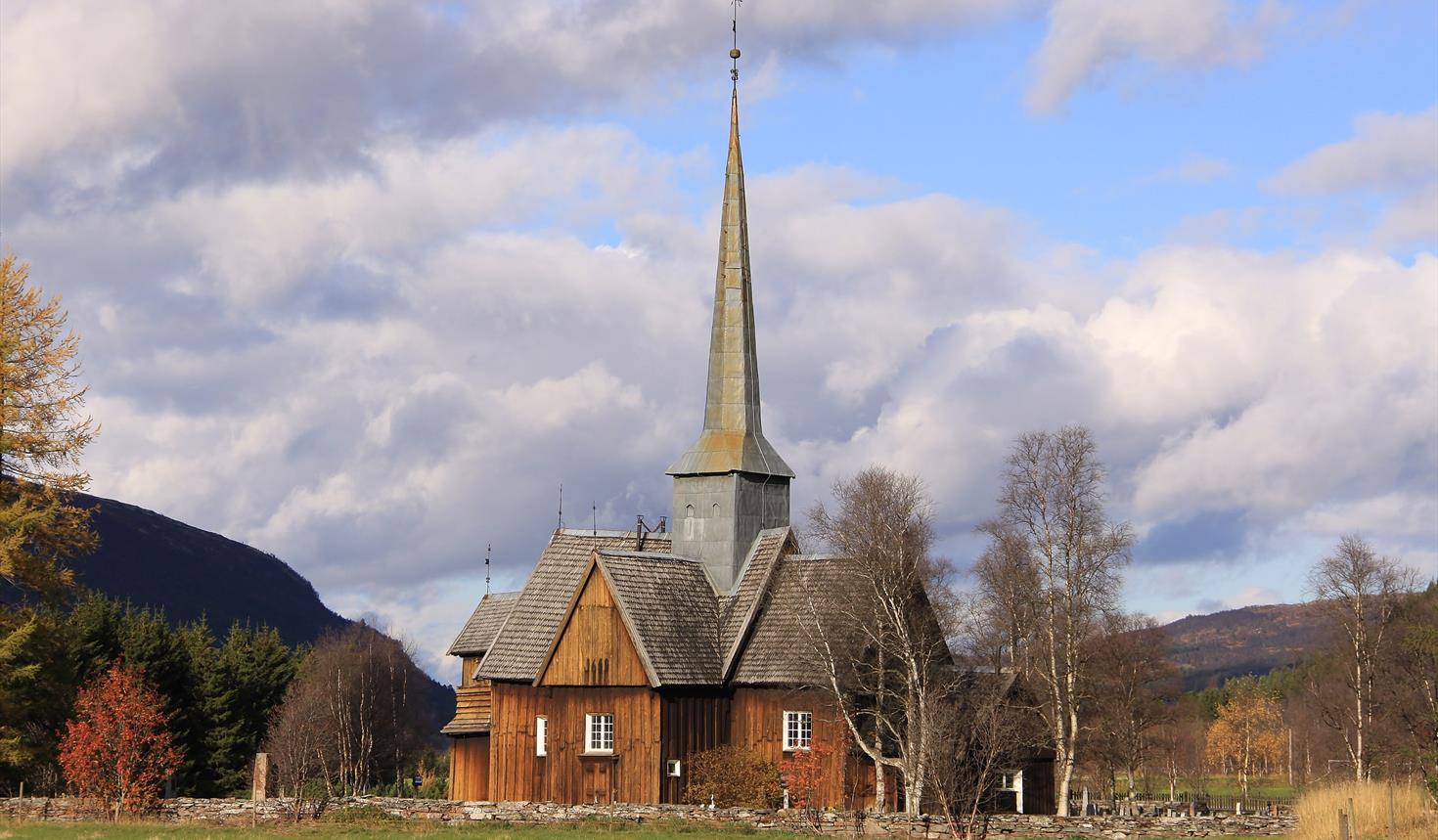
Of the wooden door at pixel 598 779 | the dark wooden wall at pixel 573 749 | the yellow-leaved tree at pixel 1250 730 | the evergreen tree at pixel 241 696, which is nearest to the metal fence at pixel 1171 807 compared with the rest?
the dark wooden wall at pixel 573 749

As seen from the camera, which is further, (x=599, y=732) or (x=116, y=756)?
(x=599, y=732)

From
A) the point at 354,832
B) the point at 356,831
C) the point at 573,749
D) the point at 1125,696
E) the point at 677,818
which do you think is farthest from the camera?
the point at 1125,696

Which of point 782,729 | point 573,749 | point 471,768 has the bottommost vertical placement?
point 471,768

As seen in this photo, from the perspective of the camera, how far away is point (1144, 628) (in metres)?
71.7

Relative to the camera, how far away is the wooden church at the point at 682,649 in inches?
1772

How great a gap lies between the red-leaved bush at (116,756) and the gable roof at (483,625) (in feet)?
42.0

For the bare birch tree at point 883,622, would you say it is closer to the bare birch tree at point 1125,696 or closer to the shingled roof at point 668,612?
the shingled roof at point 668,612

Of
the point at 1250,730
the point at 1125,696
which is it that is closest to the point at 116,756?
the point at 1125,696

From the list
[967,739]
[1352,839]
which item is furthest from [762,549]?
[1352,839]

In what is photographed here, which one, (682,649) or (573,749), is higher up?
(682,649)

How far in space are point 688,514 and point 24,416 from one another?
19.6 metres

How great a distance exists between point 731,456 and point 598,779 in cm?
1106

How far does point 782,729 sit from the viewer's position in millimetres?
45062

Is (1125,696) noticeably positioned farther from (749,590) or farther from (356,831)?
(356,831)
